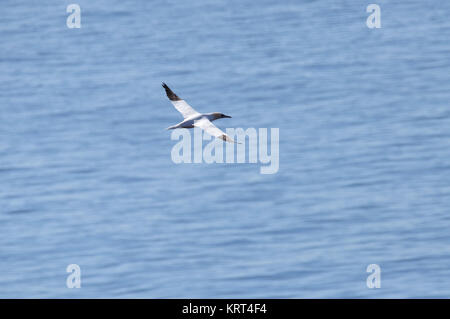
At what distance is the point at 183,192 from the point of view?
108ft

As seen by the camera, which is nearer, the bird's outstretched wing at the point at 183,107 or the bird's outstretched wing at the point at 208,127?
the bird's outstretched wing at the point at 208,127

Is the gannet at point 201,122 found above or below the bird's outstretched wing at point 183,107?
below

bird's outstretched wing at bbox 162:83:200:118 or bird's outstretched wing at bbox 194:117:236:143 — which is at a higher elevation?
bird's outstretched wing at bbox 162:83:200:118

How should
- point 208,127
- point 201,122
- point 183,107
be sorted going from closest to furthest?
point 208,127, point 201,122, point 183,107

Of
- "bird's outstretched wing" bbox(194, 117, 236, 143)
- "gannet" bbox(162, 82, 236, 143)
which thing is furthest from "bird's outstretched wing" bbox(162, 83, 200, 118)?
"bird's outstretched wing" bbox(194, 117, 236, 143)

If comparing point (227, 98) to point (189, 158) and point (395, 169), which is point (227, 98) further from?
point (395, 169)

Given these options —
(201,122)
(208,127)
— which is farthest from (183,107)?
(208,127)

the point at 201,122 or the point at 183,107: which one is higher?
the point at 183,107

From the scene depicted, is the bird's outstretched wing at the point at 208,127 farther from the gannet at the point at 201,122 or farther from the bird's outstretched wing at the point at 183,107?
the bird's outstretched wing at the point at 183,107

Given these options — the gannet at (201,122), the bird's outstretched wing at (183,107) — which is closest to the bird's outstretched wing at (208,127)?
the gannet at (201,122)

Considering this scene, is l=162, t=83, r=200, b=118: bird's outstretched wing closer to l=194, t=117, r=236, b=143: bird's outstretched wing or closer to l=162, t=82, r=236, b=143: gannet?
l=162, t=82, r=236, b=143: gannet

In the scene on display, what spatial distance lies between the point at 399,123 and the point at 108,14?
12666mm

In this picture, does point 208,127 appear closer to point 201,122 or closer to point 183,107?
point 201,122
